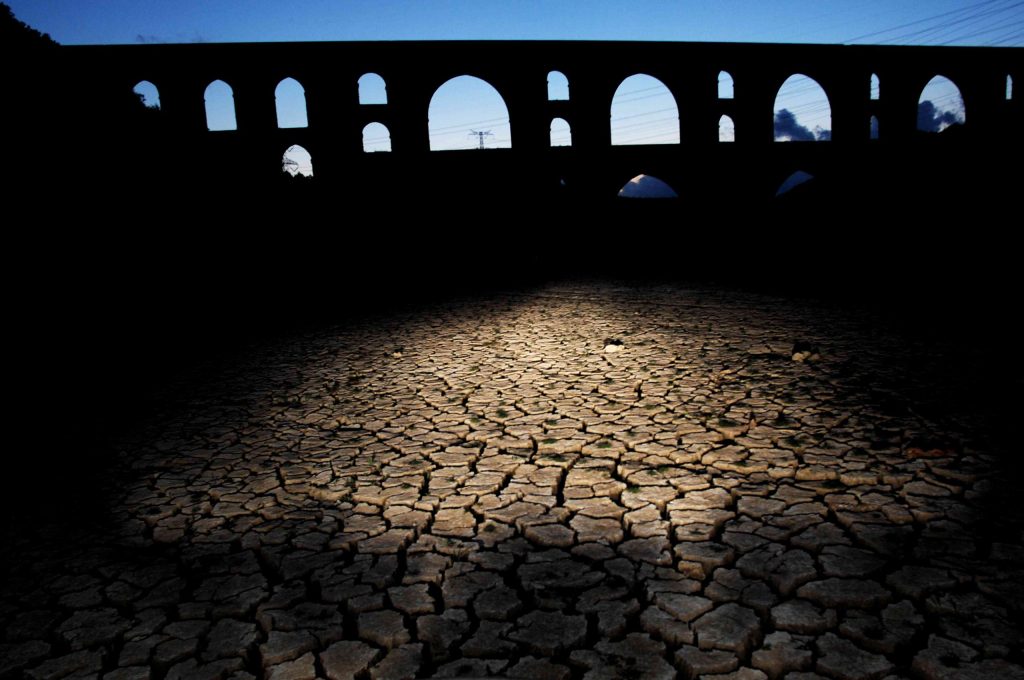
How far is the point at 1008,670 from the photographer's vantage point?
170cm

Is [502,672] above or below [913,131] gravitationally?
below

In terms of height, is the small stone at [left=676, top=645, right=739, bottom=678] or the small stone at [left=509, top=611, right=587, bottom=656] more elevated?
the small stone at [left=509, top=611, right=587, bottom=656]

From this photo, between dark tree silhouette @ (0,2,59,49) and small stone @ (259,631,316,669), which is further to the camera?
dark tree silhouette @ (0,2,59,49)

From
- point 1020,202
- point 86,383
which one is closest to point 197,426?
point 86,383

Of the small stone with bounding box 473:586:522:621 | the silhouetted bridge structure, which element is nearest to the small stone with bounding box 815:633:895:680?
the small stone with bounding box 473:586:522:621

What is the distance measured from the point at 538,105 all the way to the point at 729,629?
18792 millimetres

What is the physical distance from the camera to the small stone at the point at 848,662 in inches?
68.4

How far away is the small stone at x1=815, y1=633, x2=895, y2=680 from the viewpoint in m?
1.74

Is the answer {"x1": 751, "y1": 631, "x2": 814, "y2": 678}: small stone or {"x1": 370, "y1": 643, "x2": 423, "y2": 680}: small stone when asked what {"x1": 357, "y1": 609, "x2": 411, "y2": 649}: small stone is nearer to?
{"x1": 370, "y1": 643, "x2": 423, "y2": 680}: small stone

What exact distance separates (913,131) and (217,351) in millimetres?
24392

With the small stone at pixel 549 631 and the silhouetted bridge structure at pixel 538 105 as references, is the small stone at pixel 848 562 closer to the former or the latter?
the small stone at pixel 549 631

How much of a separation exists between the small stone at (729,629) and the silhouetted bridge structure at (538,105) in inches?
651

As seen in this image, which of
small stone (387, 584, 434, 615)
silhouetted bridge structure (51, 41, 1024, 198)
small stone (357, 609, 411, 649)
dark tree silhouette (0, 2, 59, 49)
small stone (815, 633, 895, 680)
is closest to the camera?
small stone (815, 633, 895, 680)

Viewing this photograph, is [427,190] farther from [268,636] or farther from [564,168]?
[268,636]
